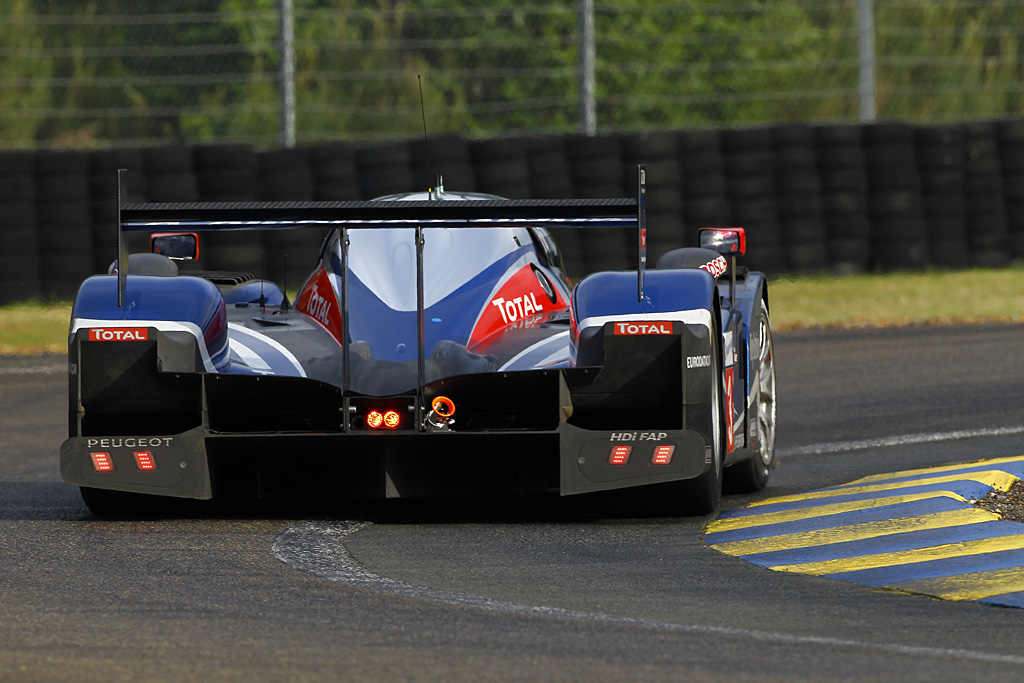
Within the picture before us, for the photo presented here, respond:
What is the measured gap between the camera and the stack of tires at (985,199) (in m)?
17.1

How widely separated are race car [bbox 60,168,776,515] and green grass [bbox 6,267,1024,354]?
26.1 feet

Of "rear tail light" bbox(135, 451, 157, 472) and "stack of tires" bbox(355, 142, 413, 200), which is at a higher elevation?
"stack of tires" bbox(355, 142, 413, 200)

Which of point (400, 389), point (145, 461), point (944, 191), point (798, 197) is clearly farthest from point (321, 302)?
point (944, 191)

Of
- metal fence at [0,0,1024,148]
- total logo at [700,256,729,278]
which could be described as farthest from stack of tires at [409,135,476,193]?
total logo at [700,256,729,278]

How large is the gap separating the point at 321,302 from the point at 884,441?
3.43 meters

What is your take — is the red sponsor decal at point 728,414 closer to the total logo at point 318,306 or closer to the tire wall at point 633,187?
the total logo at point 318,306

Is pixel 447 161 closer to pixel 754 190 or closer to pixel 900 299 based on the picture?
pixel 754 190

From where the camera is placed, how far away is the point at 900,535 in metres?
6.12

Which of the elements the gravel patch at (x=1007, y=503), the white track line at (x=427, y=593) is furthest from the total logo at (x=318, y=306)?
the gravel patch at (x=1007, y=503)

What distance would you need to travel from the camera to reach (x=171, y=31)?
792 inches

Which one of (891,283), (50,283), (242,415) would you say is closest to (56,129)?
(50,283)

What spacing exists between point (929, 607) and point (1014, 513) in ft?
5.46

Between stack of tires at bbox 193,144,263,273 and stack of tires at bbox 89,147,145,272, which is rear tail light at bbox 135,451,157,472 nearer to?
stack of tires at bbox 193,144,263,273

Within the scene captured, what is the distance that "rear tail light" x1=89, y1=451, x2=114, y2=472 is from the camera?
6520mm
